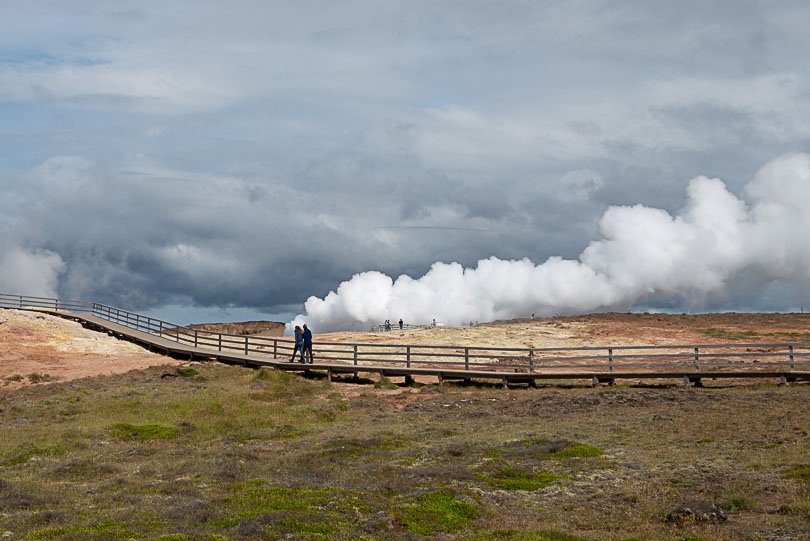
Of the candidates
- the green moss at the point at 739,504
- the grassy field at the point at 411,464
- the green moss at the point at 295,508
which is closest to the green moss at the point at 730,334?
the grassy field at the point at 411,464

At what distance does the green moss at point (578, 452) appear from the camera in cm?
2267

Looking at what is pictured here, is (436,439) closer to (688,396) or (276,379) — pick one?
(688,396)

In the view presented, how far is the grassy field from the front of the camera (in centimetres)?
1576

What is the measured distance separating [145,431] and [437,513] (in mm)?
15788

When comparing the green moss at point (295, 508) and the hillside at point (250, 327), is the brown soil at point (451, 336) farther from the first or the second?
the green moss at point (295, 508)

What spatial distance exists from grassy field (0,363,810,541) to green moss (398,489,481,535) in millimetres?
42

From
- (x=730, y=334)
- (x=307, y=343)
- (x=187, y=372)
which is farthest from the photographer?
(x=730, y=334)

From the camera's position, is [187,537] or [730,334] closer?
[187,537]

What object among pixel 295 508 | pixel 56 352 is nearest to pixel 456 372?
pixel 295 508

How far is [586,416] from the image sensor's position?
30688 millimetres

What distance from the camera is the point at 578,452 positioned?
22.9 metres

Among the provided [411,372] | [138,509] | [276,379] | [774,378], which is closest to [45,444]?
[138,509]

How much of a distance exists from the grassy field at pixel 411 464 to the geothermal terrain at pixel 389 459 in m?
0.07

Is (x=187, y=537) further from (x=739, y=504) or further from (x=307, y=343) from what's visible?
(x=307, y=343)
